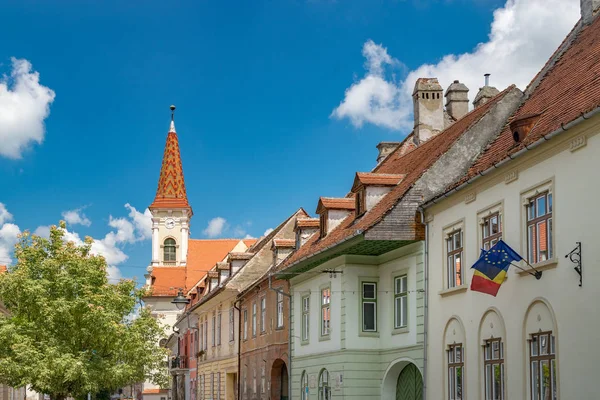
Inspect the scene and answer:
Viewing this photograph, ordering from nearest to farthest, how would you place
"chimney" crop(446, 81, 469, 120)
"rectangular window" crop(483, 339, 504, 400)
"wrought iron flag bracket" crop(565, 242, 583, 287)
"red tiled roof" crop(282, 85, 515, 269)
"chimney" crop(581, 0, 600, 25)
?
"wrought iron flag bracket" crop(565, 242, 583, 287), "rectangular window" crop(483, 339, 504, 400), "chimney" crop(581, 0, 600, 25), "red tiled roof" crop(282, 85, 515, 269), "chimney" crop(446, 81, 469, 120)

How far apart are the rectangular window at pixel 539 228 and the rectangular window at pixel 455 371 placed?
424 cm

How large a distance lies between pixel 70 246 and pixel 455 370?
22487 millimetres

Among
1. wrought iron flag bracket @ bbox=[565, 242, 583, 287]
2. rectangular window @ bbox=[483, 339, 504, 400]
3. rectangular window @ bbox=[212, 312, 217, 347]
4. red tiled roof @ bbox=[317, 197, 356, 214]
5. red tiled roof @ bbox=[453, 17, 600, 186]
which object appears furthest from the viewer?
rectangular window @ bbox=[212, 312, 217, 347]

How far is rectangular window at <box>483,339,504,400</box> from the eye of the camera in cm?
2031

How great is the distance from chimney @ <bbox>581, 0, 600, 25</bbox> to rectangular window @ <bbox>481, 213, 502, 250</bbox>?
21.2 feet

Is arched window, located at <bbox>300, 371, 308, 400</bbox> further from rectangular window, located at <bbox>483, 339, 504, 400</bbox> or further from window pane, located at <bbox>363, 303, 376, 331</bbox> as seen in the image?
rectangular window, located at <bbox>483, 339, 504, 400</bbox>

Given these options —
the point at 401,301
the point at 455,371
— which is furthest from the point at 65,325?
the point at 455,371

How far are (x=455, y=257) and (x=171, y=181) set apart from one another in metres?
91.4

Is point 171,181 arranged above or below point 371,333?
above

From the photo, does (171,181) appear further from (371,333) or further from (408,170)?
(371,333)

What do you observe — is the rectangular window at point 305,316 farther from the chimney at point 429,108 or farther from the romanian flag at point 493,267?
the romanian flag at point 493,267

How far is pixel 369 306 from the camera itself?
1098 inches

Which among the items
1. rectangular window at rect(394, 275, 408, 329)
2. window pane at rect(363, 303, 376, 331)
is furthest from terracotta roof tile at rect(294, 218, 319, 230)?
rectangular window at rect(394, 275, 408, 329)

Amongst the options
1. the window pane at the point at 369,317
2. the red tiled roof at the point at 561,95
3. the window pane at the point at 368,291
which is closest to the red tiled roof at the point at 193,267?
the window pane at the point at 368,291
